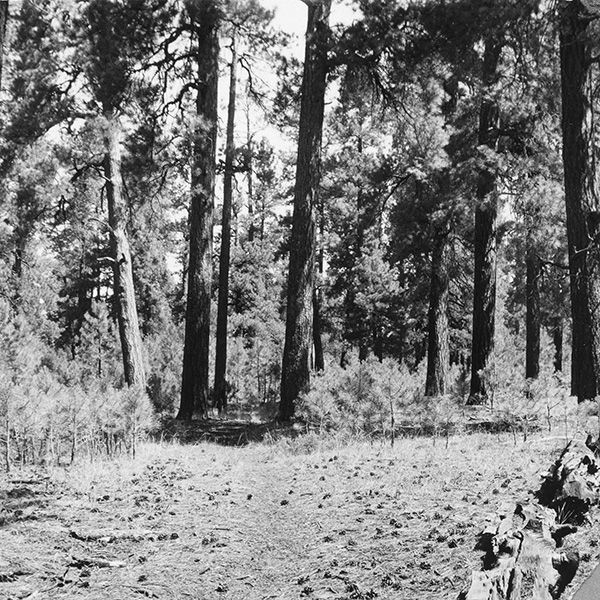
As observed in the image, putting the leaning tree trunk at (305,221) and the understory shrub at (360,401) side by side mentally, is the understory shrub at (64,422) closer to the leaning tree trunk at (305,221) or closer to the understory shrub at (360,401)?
the understory shrub at (360,401)

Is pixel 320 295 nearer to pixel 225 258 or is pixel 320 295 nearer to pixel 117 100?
pixel 225 258

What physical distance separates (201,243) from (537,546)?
10.1 meters

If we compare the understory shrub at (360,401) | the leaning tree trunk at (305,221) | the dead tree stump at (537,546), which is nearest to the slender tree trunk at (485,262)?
the understory shrub at (360,401)

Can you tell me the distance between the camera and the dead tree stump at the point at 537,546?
1.96m

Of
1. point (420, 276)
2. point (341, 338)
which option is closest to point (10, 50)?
point (420, 276)

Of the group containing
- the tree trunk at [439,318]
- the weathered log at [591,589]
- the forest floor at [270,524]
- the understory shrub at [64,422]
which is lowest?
the forest floor at [270,524]

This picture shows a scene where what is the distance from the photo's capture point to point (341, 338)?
100ft

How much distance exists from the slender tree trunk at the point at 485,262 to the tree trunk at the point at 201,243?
5482 mm

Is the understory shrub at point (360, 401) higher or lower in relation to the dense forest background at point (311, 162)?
lower

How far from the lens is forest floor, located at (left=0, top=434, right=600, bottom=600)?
3.38 metres

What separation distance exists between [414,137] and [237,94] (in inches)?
314

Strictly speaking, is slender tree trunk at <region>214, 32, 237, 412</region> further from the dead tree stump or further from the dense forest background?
the dead tree stump

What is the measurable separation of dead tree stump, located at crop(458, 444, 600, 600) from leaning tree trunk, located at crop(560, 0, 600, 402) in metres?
3.93

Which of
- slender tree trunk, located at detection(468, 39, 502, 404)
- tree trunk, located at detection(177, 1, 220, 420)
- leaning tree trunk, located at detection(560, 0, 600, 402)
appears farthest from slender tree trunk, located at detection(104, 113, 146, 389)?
leaning tree trunk, located at detection(560, 0, 600, 402)
